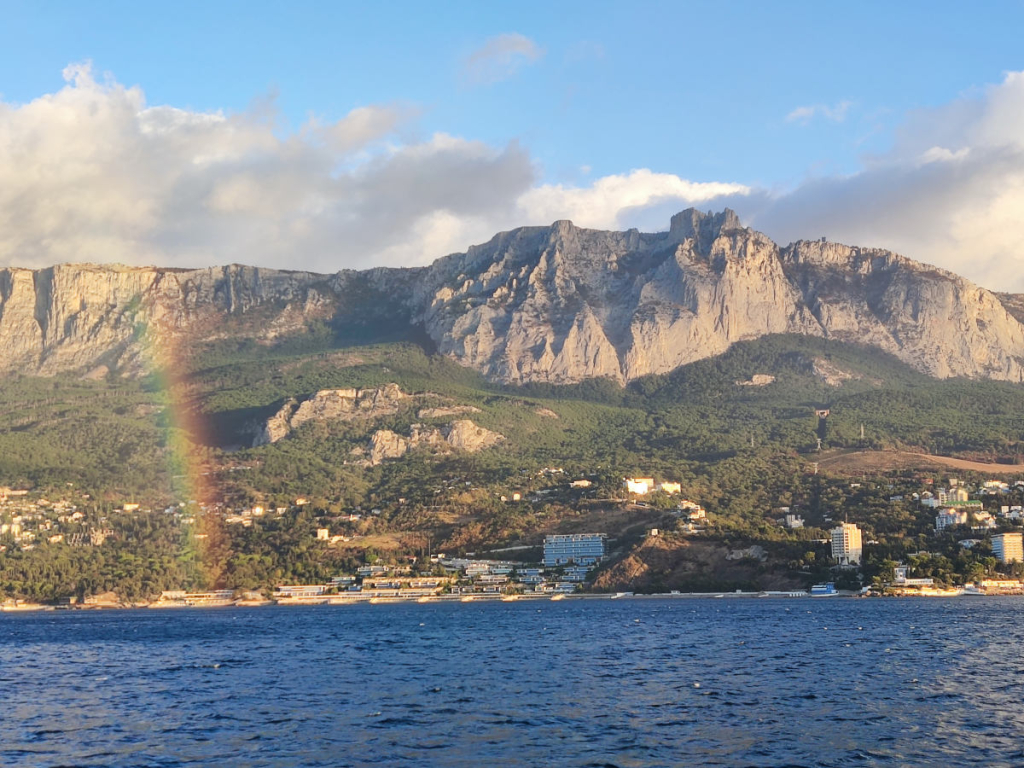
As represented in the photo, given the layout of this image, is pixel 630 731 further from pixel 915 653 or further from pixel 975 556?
pixel 975 556

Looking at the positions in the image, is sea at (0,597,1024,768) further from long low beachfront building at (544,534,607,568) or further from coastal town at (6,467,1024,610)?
long low beachfront building at (544,534,607,568)

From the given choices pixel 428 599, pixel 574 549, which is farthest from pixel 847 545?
pixel 428 599

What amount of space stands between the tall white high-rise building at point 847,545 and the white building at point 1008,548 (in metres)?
17.6

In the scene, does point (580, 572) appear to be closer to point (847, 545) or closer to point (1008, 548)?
point (847, 545)

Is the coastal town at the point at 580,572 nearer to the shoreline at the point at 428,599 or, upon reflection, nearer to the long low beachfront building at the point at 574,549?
the long low beachfront building at the point at 574,549

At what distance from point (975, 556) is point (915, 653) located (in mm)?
90544

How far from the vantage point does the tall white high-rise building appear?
167m

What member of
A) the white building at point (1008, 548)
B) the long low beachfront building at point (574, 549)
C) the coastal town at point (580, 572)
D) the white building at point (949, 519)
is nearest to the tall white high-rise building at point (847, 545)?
the coastal town at point (580, 572)

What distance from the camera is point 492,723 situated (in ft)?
193

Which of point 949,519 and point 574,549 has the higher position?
point 949,519

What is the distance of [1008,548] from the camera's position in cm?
16800

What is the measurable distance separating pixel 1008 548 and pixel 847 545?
21128 mm

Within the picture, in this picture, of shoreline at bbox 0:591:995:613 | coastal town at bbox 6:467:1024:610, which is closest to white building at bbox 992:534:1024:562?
coastal town at bbox 6:467:1024:610

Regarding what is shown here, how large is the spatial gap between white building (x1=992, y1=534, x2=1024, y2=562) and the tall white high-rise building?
57.6ft
